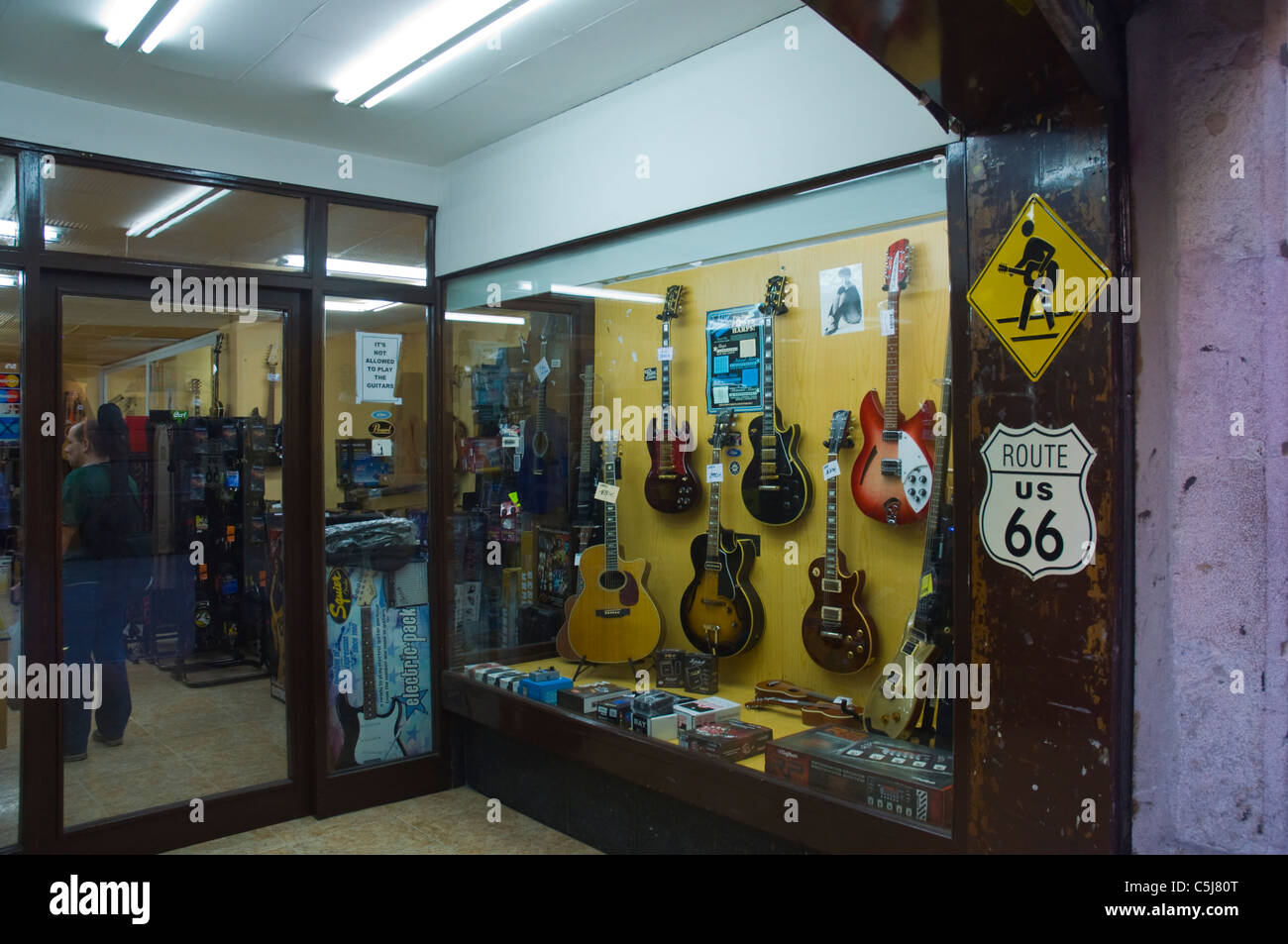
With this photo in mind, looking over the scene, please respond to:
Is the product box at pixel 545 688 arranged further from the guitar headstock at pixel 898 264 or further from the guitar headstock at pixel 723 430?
the guitar headstock at pixel 898 264

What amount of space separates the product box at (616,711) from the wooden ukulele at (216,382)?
1.90 meters

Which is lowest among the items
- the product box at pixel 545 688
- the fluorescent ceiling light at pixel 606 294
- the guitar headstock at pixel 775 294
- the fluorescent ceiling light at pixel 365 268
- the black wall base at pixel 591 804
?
the black wall base at pixel 591 804

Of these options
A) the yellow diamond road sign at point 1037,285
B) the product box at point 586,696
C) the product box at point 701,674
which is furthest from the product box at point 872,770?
the yellow diamond road sign at point 1037,285

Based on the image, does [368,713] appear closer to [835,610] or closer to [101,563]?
[101,563]

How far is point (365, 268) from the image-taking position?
3943 mm

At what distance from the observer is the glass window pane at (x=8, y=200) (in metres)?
3.18

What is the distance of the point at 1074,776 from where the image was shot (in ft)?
5.79

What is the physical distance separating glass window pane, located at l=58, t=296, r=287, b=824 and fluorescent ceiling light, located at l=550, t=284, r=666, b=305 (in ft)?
3.88

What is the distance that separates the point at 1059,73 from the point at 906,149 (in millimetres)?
608

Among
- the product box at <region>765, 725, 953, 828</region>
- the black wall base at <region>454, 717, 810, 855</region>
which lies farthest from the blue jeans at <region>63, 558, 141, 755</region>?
the product box at <region>765, 725, 953, 828</region>

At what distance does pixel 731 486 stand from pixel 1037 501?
1.70 meters

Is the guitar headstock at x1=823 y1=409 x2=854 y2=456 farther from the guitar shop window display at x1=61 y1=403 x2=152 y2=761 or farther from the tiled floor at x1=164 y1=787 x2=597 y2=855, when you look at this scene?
the guitar shop window display at x1=61 y1=403 x2=152 y2=761

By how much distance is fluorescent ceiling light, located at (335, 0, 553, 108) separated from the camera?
8.63ft

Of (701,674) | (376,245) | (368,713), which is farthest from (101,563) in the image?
(701,674)
